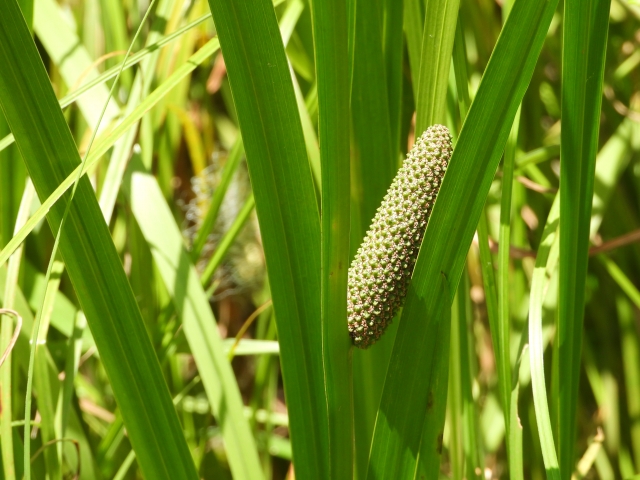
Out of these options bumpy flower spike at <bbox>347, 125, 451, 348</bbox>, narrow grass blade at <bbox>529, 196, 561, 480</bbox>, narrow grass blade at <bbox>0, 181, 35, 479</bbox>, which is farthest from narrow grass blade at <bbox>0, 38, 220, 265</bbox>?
narrow grass blade at <bbox>529, 196, 561, 480</bbox>

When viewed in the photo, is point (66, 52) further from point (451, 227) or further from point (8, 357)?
point (451, 227)

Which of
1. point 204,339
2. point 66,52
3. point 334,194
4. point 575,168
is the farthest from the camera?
point 66,52

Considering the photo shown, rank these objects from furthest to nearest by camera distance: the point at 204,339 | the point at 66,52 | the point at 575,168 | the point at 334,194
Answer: the point at 66,52 → the point at 204,339 → the point at 575,168 → the point at 334,194

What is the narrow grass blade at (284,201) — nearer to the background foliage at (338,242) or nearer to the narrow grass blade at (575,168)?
the background foliage at (338,242)

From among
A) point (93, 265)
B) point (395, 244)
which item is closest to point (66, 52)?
point (93, 265)

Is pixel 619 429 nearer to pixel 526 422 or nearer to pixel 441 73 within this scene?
pixel 526 422

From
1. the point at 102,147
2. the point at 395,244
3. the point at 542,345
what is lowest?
the point at 542,345

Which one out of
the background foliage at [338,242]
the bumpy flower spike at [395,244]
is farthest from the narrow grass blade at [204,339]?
the bumpy flower spike at [395,244]
